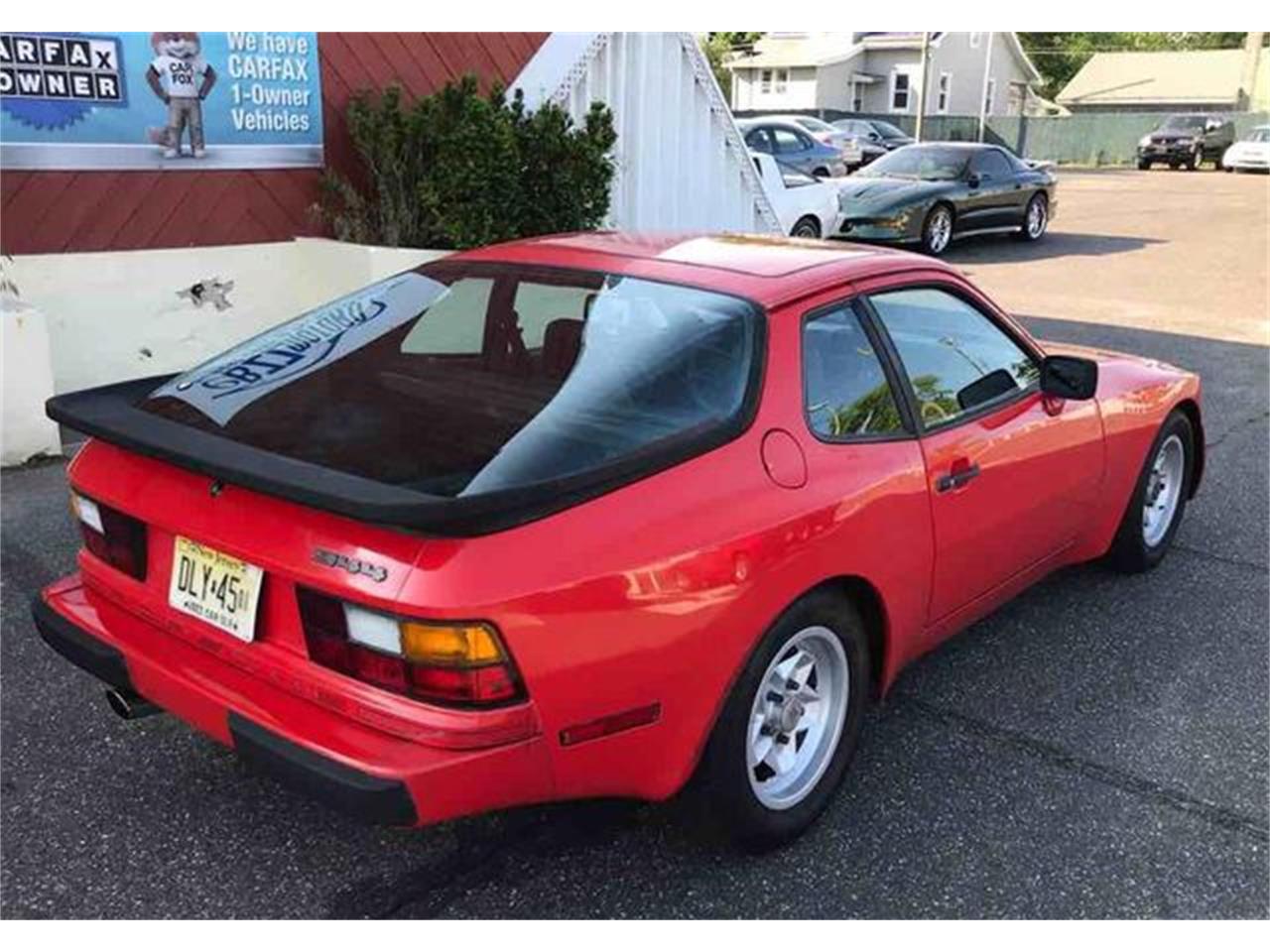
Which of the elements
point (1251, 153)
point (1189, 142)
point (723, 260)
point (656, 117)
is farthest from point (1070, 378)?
point (1189, 142)

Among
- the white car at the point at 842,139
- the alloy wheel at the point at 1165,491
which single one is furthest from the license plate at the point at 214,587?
the white car at the point at 842,139

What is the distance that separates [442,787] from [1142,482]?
10.4ft

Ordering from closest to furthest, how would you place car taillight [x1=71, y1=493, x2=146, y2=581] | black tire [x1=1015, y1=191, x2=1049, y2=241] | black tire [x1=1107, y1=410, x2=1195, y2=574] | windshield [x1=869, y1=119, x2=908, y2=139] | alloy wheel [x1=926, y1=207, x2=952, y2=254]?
1. car taillight [x1=71, y1=493, x2=146, y2=581]
2. black tire [x1=1107, y1=410, x2=1195, y2=574]
3. alloy wheel [x1=926, y1=207, x2=952, y2=254]
4. black tire [x1=1015, y1=191, x2=1049, y2=241]
5. windshield [x1=869, y1=119, x2=908, y2=139]

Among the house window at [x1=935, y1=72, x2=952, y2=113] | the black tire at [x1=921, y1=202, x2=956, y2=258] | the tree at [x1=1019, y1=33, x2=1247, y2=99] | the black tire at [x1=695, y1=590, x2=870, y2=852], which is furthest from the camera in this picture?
the tree at [x1=1019, y1=33, x2=1247, y2=99]

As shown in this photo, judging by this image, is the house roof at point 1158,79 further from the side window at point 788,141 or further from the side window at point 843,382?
the side window at point 843,382

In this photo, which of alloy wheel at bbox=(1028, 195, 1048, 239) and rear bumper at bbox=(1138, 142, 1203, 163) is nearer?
alloy wheel at bbox=(1028, 195, 1048, 239)

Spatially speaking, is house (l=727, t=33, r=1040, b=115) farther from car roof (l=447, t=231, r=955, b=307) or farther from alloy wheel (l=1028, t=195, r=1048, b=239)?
car roof (l=447, t=231, r=955, b=307)

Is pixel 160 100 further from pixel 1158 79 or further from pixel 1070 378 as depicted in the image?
pixel 1158 79

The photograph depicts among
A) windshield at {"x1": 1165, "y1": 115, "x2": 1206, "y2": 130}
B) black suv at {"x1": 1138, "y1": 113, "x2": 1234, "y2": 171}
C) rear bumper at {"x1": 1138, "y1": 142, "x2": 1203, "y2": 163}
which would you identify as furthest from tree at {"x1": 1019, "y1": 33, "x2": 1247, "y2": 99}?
rear bumper at {"x1": 1138, "y1": 142, "x2": 1203, "y2": 163}

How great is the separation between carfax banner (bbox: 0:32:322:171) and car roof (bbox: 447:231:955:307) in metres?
4.03

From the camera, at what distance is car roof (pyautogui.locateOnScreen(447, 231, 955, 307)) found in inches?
116

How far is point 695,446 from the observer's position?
2459mm

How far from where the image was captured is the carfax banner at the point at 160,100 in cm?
616
